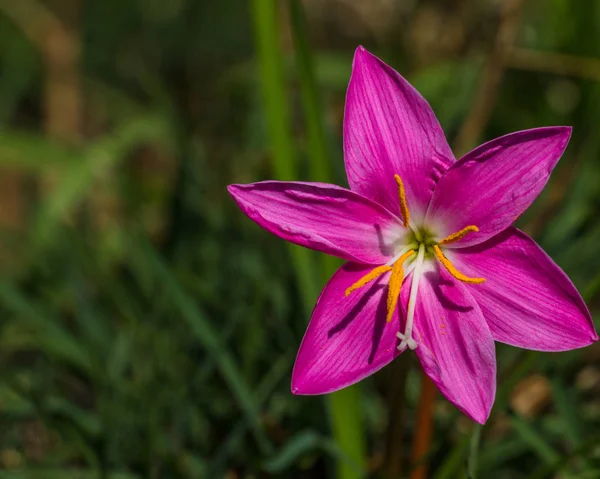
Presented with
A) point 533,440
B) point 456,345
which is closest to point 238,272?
point 533,440

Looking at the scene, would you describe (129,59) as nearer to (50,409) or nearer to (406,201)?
(50,409)

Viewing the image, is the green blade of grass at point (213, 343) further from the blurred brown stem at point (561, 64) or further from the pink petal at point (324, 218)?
the blurred brown stem at point (561, 64)

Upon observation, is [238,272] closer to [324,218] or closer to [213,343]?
[213,343]

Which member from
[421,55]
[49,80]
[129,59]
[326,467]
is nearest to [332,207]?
[326,467]

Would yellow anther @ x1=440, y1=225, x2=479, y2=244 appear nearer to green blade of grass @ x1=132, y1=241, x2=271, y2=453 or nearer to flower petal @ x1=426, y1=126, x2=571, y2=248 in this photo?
flower petal @ x1=426, y1=126, x2=571, y2=248

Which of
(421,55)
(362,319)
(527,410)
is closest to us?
(362,319)

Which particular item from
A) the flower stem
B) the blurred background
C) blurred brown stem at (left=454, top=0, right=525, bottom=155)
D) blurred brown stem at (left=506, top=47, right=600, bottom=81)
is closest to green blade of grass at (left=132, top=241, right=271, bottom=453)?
the blurred background
